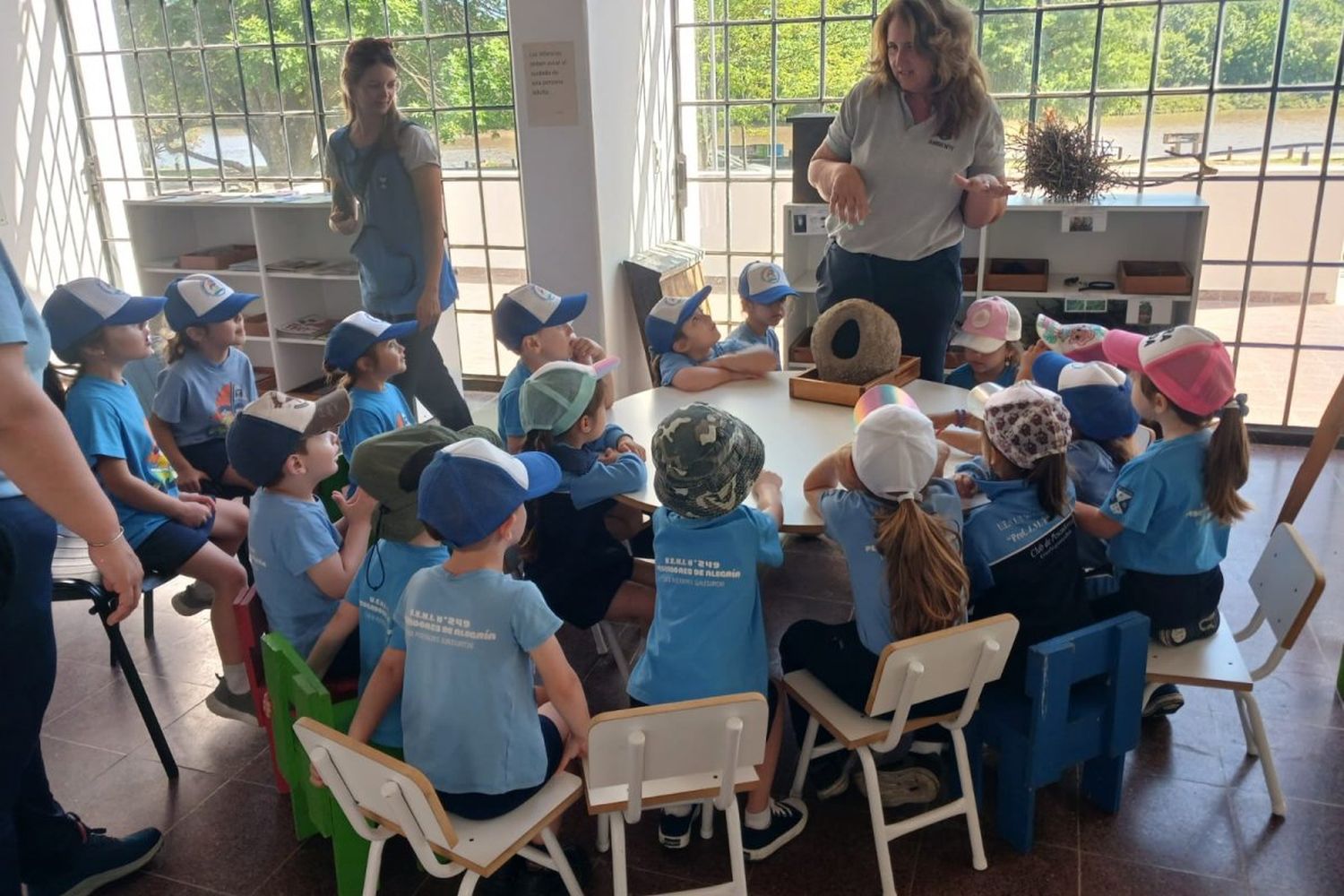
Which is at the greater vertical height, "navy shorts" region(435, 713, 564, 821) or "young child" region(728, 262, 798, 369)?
"young child" region(728, 262, 798, 369)

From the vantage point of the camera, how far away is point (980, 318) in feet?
10.8

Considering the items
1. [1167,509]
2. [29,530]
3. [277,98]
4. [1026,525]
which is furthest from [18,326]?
[277,98]

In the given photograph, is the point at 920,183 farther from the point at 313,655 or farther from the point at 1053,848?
the point at 313,655

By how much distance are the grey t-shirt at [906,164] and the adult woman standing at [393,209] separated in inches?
61.1

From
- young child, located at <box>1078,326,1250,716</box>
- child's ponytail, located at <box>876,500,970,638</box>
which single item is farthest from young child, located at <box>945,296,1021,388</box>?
child's ponytail, located at <box>876,500,970,638</box>

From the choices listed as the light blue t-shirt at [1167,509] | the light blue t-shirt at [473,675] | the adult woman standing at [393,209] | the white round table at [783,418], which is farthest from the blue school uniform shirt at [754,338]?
the light blue t-shirt at [473,675]

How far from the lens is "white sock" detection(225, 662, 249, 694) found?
8.43 ft

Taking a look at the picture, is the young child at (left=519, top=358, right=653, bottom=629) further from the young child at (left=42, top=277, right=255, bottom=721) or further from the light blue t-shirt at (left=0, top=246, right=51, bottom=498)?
the light blue t-shirt at (left=0, top=246, right=51, bottom=498)

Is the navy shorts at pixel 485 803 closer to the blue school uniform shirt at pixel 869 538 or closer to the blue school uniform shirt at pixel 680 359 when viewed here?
the blue school uniform shirt at pixel 869 538

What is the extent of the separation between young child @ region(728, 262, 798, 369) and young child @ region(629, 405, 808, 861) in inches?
57.9

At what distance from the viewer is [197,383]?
10.3ft

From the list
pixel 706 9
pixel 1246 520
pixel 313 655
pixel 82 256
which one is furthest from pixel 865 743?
pixel 82 256

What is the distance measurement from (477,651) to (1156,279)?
3.74 meters

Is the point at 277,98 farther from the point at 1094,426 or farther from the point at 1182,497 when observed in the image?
the point at 1182,497
